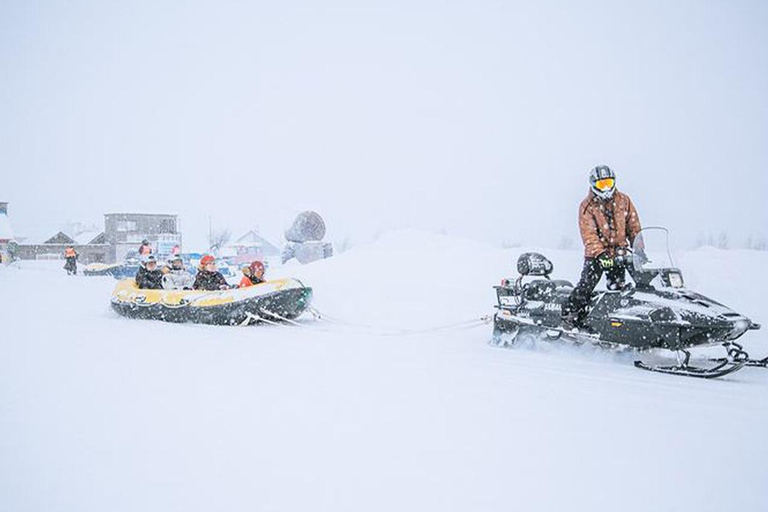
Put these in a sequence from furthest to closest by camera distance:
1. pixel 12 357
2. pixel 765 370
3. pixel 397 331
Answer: pixel 397 331 < pixel 12 357 < pixel 765 370

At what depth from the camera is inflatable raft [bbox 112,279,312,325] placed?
28.1 ft

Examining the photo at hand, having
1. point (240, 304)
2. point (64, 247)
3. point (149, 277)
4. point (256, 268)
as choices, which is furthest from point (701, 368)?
point (64, 247)

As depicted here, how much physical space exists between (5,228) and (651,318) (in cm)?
4810

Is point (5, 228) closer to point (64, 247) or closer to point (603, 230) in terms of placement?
point (64, 247)

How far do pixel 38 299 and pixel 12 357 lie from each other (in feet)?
29.1

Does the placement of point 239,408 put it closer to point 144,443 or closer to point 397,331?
point 144,443

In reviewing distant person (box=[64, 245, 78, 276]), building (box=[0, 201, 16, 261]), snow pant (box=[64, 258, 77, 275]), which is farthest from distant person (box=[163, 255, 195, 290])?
building (box=[0, 201, 16, 261])

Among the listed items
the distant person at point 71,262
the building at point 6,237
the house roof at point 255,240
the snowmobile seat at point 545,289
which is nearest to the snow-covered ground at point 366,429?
the snowmobile seat at point 545,289

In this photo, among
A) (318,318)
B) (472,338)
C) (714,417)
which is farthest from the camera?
(318,318)

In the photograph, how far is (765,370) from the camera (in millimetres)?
4926

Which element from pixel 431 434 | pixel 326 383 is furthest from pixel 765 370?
pixel 326 383

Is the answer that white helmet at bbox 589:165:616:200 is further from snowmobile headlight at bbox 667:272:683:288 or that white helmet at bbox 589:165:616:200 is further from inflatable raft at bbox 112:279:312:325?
inflatable raft at bbox 112:279:312:325

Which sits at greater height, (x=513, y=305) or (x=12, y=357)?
(x=513, y=305)

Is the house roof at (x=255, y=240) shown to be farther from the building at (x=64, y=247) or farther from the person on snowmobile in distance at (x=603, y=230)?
the person on snowmobile in distance at (x=603, y=230)
